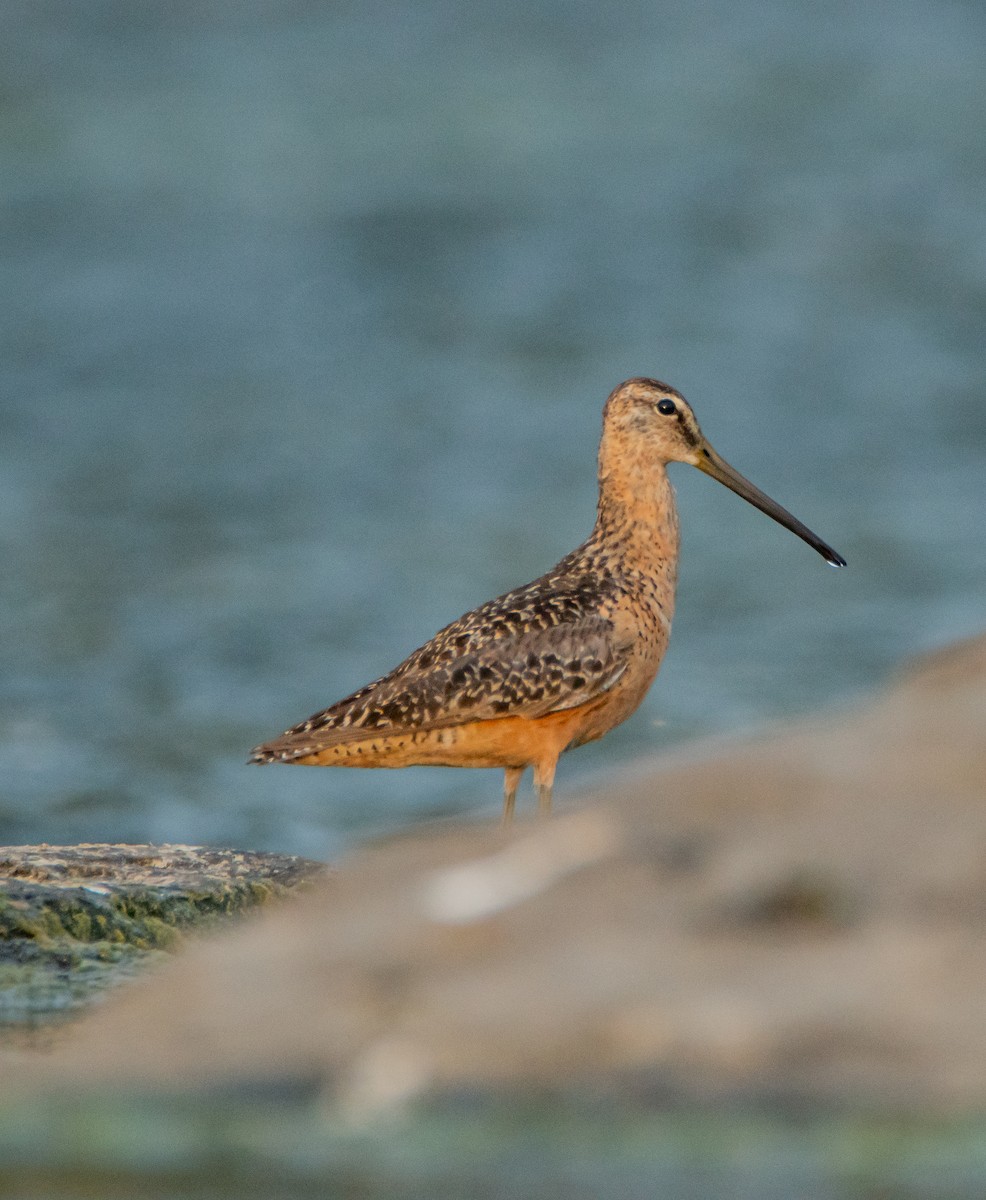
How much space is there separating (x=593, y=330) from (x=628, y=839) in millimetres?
15067

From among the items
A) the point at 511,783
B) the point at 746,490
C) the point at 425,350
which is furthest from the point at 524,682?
the point at 425,350

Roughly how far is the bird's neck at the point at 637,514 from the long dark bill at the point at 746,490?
0.22 meters

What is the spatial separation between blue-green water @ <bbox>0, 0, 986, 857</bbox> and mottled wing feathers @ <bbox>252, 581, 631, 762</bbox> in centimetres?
226

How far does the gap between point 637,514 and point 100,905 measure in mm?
2712

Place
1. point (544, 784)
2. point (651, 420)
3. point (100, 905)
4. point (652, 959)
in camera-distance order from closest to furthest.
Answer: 1. point (652, 959)
2. point (100, 905)
3. point (544, 784)
4. point (651, 420)

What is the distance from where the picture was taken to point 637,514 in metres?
8.30

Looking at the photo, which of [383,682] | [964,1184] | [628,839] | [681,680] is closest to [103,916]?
[383,682]

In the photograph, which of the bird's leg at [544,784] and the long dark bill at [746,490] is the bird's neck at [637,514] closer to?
the long dark bill at [746,490]

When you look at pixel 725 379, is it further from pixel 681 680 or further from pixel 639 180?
pixel 681 680

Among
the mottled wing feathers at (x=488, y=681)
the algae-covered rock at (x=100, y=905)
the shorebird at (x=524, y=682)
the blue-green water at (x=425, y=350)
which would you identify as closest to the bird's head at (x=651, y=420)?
the shorebird at (x=524, y=682)

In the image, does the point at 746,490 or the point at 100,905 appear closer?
the point at 100,905

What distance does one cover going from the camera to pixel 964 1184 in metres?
3.52

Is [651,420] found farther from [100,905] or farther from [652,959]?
[652,959]

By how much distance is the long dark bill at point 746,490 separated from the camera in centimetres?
866
